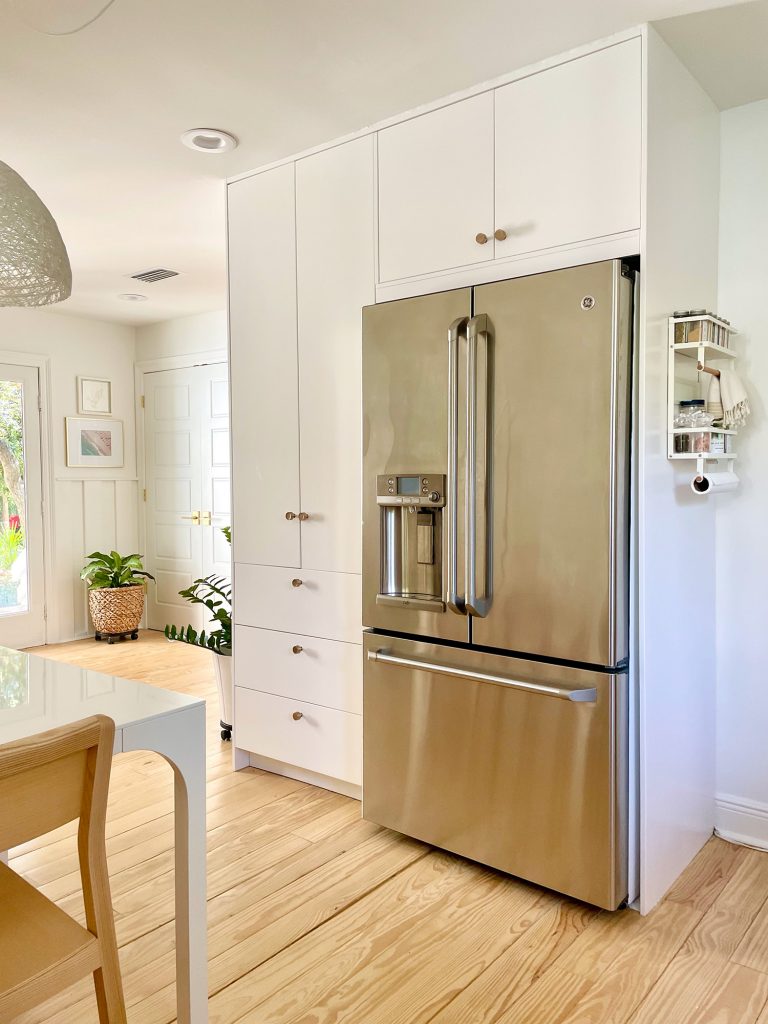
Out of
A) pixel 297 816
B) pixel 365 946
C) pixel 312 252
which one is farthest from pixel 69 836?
pixel 312 252

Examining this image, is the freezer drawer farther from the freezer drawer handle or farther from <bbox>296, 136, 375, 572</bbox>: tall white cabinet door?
<bbox>296, 136, 375, 572</bbox>: tall white cabinet door

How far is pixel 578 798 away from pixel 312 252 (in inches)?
80.9

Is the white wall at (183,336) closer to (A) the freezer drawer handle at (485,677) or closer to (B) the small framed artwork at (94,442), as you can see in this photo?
(B) the small framed artwork at (94,442)

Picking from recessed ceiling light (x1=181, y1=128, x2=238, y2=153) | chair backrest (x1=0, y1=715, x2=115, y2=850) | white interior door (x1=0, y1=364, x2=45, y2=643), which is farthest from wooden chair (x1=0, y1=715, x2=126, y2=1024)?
white interior door (x1=0, y1=364, x2=45, y2=643)

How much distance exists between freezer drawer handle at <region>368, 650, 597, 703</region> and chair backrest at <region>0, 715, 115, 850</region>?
1227 millimetres

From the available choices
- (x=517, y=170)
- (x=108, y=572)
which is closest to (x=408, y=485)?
(x=517, y=170)

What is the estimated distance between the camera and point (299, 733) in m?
2.99

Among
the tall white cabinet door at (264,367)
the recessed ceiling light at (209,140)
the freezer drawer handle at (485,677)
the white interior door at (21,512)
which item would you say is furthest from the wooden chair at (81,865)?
the white interior door at (21,512)

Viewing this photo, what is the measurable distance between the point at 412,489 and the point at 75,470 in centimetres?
408

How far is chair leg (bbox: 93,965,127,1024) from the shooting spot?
1345mm

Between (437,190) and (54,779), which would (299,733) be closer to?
(54,779)

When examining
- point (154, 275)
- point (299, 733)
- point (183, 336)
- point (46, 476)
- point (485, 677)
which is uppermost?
point (154, 275)

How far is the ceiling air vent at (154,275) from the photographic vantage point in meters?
4.52

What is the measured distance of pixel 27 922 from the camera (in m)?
1.35
